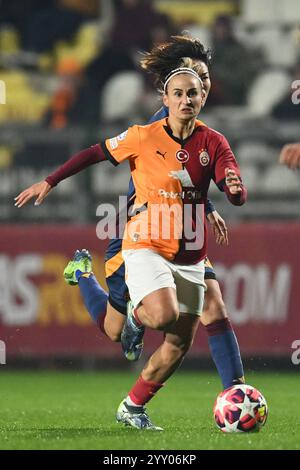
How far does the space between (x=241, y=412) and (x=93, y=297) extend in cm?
173

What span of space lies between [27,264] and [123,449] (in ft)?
18.2

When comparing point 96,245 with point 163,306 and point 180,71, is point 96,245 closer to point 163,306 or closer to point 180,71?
point 180,71

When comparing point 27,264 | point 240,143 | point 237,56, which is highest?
point 237,56

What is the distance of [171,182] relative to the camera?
6.52 metres

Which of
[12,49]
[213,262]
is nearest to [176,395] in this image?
[213,262]

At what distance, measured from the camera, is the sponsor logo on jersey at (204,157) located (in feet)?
21.6

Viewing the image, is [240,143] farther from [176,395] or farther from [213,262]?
[176,395]

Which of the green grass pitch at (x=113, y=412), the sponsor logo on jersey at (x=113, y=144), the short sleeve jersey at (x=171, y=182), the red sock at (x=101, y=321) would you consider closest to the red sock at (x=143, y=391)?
the green grass pitch at (x=113, y=412)

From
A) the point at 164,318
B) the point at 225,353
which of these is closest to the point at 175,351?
the point at 164,318

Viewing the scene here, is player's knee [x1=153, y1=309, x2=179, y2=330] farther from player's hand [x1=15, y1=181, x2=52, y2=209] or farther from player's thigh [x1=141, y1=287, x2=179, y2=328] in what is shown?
player's hand [x1=15, y1=181, x2=52, y2=209]

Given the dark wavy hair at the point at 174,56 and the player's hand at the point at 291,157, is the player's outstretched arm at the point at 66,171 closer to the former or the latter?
the dark wavy hair at the point at 174,56

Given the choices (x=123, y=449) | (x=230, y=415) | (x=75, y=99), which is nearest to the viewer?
(x=123, y=449)

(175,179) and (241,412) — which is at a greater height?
(175,179)

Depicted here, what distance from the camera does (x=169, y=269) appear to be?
6504mm
